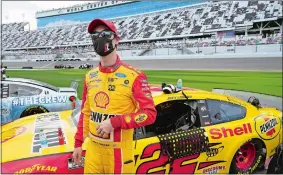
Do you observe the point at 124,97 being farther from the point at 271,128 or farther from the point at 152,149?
the point at 271,128

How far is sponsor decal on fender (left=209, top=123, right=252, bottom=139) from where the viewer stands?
10.3 feet

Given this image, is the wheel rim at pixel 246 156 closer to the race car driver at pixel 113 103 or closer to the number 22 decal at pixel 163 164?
the number 22 decal at pixel 163 164

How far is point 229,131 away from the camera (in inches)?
128

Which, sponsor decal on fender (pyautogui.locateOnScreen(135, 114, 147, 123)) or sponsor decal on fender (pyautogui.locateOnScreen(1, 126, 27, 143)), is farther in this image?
sponsor decal on fender (pyautogui.locateOnScreen(1, 126, 27, 143))

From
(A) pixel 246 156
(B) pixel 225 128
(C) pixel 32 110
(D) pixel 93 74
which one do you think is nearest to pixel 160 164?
(B) pixel 225 128

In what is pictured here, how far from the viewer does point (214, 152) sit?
3117 mm

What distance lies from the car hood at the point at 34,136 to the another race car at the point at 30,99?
2.20 meters

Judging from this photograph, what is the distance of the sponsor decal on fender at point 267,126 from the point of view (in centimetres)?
352

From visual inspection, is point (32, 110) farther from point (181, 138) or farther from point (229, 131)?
point (229, 131)

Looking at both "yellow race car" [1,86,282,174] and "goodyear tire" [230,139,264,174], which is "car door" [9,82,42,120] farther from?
"goodyear tire" [230,139,264,174]

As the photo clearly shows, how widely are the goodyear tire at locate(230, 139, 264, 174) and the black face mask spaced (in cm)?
218

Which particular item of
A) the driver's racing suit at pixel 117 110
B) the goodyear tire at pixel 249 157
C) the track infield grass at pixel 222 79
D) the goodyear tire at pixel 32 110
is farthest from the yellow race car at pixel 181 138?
the track infield grass at pixel 222 79

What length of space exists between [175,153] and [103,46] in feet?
4.83

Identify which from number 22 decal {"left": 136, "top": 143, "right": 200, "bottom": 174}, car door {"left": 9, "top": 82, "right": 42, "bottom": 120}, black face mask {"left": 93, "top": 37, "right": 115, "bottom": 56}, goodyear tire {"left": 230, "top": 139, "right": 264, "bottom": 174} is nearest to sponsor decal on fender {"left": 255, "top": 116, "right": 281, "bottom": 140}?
goodyear tire {"left": 230, "top": 139, "right": 264, "bottom": 174}
